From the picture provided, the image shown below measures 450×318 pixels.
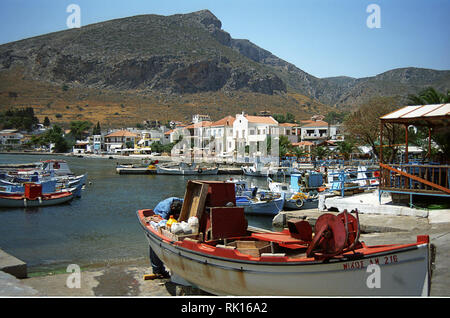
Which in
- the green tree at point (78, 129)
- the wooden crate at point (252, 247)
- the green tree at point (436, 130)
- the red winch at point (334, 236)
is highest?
the green tree at point (78, 129)

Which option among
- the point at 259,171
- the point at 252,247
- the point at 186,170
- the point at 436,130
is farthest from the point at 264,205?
the point at 186,170

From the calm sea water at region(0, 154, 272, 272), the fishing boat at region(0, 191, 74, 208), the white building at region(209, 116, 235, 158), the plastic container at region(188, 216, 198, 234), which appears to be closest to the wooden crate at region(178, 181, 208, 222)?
the plastic container at region(188, 216, 198, 234)

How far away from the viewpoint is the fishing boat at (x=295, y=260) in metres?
6.82

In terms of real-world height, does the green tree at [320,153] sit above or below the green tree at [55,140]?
below

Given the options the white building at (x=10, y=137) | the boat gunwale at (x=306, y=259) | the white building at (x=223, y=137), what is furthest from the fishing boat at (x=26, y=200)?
the white building at (x=10, y=137)

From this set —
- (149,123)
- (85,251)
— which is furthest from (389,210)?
(149,123)

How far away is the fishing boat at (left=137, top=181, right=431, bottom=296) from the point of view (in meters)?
6.82

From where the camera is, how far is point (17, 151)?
123 meters

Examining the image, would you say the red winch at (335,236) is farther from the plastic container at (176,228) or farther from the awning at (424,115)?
the awning at (424,115)

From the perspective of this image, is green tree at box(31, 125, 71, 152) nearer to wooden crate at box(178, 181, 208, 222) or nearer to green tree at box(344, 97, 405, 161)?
green tree at box(344, 97, 405, 161)

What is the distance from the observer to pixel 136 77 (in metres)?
179

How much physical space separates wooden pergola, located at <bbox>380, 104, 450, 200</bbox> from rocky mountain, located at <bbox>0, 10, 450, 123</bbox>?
131035 mm

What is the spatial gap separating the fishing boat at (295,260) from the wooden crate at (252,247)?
0.07ft
